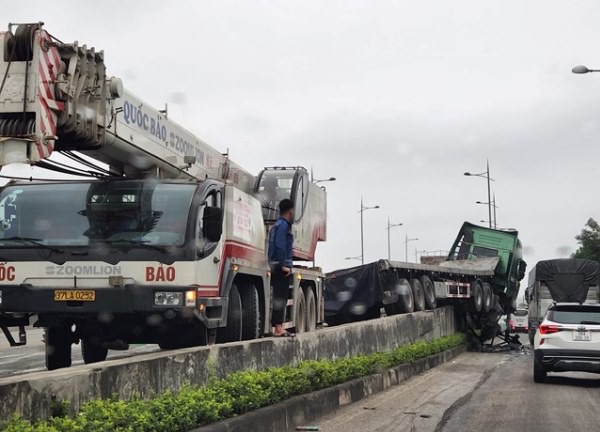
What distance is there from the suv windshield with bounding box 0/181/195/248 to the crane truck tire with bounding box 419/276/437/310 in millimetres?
14606

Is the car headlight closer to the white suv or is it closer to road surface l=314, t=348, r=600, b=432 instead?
road surface l=314, t=348, r=600, b=432

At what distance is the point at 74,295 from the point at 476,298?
66.3 ft

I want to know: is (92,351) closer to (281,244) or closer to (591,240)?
(281,244)

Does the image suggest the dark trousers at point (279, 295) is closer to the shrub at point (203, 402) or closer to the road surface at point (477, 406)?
the shrub at point (203, 402)

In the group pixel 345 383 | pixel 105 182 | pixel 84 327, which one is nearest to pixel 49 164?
pixel 105 182

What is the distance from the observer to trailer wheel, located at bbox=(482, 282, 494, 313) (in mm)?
27672

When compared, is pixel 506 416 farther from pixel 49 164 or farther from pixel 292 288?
pixel 49 164

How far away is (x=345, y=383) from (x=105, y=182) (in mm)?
4304

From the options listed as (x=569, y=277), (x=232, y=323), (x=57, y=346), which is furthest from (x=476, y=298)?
(x=57, y=346)

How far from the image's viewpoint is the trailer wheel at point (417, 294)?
2206 cm

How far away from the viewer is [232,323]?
398 inches

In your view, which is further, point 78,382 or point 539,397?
point 539,397

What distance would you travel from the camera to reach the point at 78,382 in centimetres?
550

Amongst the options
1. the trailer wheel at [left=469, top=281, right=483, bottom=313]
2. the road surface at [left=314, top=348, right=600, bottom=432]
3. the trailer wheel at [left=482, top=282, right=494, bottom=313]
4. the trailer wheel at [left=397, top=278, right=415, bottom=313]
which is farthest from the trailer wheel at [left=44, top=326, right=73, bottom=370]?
A: the trailer wheel at [left=482, top=282, right=494, bottom=313]
